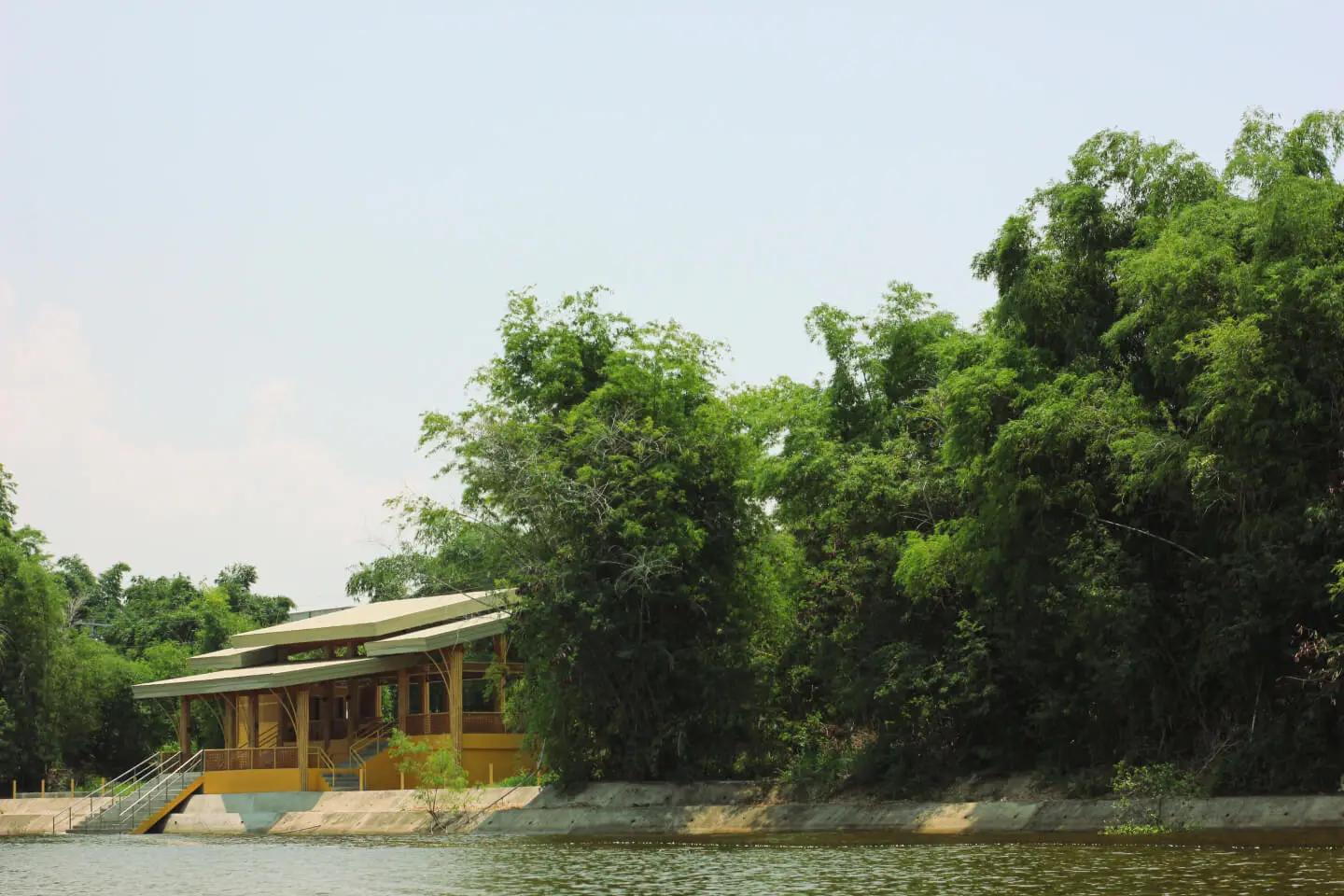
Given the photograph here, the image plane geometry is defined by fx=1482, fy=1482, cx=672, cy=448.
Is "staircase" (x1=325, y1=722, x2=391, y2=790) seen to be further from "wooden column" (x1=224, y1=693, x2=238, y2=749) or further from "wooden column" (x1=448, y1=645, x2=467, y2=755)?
"wooden column" (x1=224, y1=693, x2=238, y2=749)

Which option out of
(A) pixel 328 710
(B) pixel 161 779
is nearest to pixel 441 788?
(A) pixel 328 710

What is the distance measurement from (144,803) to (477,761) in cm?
925

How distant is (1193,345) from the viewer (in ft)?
71.8

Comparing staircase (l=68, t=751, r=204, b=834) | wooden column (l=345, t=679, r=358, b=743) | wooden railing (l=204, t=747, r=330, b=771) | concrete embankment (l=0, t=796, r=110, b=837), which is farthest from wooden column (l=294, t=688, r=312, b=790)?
concrete embankment (l=0, t=796, r=110, b=837)

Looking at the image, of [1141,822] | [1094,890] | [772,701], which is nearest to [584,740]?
[772,701]

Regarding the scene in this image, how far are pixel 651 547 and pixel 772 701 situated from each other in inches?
180

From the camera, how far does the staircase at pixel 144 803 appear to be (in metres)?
38.3

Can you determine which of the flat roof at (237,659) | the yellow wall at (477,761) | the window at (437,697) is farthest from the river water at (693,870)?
the flat roof at (237,659)

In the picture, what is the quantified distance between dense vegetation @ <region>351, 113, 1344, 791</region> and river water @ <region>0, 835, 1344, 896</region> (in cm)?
477

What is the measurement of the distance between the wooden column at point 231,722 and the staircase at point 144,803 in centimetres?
169

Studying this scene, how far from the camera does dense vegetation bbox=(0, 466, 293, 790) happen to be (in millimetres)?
51812

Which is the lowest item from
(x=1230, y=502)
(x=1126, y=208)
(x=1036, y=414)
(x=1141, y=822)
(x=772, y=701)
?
(x=1141, y=822)

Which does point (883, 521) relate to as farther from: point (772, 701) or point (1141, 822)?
point (1141, 822)

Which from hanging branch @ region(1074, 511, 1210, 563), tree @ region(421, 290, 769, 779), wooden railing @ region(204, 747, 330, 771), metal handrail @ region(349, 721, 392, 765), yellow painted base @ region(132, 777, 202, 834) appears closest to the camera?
hanging branch @ region(1074, 511, 1210, 563)
